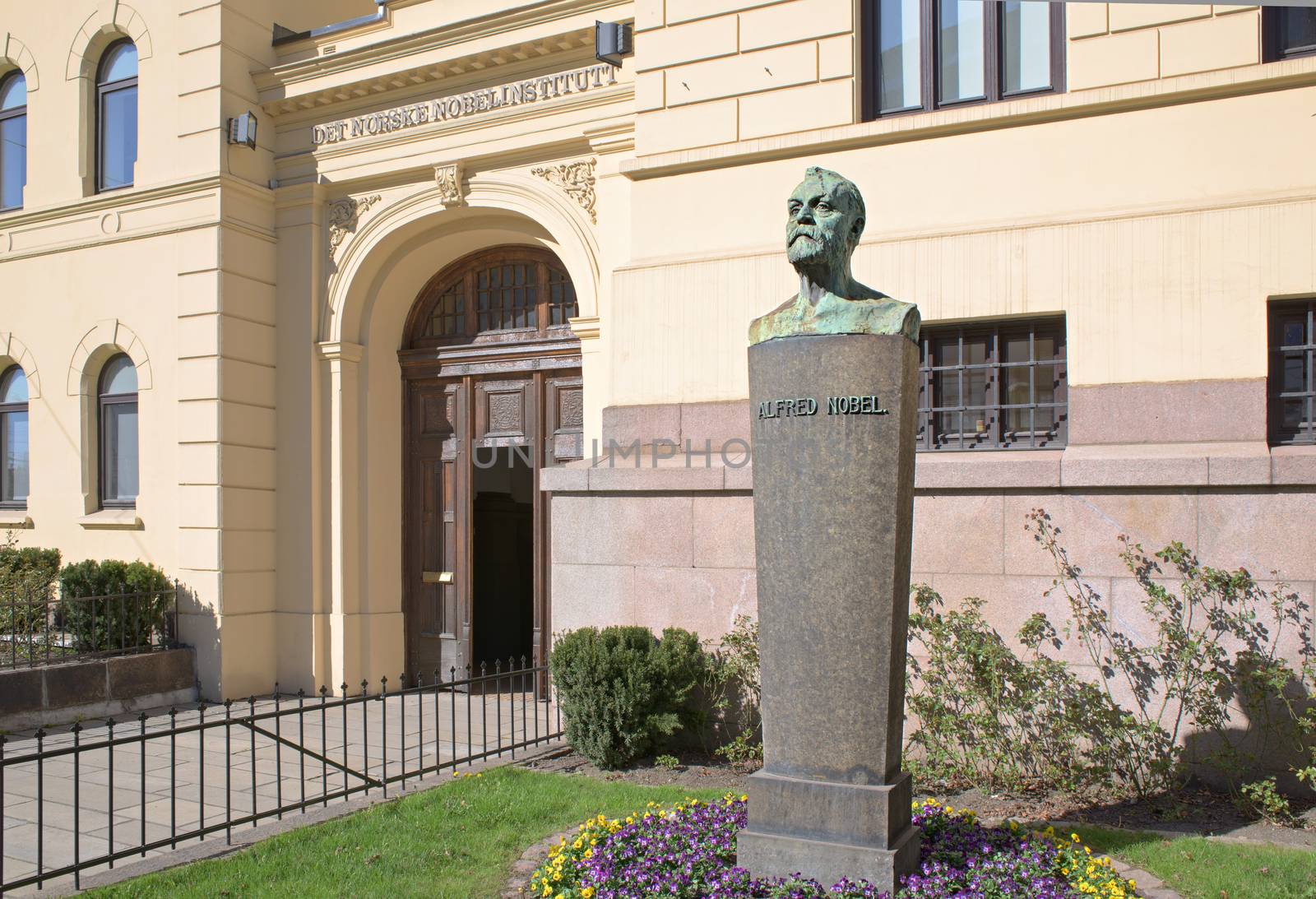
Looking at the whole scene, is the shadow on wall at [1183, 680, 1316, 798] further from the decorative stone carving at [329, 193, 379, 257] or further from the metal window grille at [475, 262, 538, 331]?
the decorative stone carving at [329, 193, 379, 257]

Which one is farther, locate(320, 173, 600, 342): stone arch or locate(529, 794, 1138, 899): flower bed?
locate(320, 173, 600, 342): stone arch

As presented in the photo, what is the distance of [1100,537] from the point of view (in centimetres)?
737

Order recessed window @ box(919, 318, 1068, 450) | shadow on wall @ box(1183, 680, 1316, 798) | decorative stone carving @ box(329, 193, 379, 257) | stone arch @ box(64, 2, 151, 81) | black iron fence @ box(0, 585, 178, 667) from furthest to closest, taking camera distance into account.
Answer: stone arch @ box(64, 2, 151, 81) → decorative stone carving @ box(329, 193, 379, 257) → black iron fence @ box(0, 585, 178, 667) → recessed window @ box(919, 318, 1068, 450) → shadow on wall @ box(1183, 680, 1316, 798)

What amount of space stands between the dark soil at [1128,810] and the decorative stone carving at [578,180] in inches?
215

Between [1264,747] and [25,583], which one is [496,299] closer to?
[25,583]

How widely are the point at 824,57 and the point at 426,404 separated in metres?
6.11

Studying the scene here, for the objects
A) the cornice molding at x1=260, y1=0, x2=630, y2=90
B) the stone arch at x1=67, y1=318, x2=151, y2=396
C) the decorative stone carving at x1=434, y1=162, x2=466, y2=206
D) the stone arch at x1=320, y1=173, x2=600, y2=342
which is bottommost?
the stone arch at x1=67, y1=318, x2=151, y2=396

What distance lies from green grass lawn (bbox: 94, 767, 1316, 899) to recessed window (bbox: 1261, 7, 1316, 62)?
5.08m

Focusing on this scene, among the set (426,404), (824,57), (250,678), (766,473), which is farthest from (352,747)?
(824,57)

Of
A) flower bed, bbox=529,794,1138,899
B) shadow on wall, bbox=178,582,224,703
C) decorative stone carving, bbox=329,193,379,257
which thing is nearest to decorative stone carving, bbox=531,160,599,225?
decorative stone carving, bbox=329,193,379,257

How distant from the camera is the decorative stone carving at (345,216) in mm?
12000

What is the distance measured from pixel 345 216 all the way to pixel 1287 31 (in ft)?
29.1

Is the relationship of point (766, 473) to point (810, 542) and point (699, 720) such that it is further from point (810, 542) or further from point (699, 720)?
point (699, 720)

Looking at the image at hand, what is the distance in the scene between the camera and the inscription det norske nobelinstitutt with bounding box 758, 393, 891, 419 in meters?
4.73
